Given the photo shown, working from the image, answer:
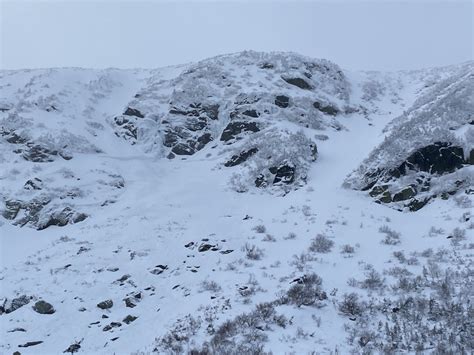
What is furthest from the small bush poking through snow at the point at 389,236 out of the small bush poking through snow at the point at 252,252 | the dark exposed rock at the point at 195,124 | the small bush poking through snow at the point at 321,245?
the dark exposed rock at the point at 195,124

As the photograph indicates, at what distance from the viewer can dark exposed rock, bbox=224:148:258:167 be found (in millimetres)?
29031

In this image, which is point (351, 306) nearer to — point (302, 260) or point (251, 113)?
point (302, 260)

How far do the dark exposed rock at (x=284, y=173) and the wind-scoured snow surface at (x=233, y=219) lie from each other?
10 centimetres

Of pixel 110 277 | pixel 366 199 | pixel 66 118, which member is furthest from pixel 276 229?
pixel 66 118

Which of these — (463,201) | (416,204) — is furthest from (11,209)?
(463,201)

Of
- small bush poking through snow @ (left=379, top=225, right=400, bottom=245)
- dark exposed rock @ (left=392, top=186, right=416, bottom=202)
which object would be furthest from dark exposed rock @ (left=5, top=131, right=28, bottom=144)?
small bush poking through snow @ (left=379, top=225, right=400, bottom=245)

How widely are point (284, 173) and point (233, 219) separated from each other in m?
5.96

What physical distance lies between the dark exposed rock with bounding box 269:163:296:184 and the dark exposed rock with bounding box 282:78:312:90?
16296 millimetres

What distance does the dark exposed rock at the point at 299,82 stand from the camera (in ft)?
132

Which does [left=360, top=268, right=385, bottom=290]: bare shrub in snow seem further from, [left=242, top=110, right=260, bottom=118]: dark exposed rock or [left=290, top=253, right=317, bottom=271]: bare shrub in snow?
[left=242, top=110, right=260, bottom=118]: dark exposed rock

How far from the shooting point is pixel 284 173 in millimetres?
25516

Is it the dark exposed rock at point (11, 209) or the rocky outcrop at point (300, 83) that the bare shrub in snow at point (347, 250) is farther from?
the rocky outcrop at point (300, 83)

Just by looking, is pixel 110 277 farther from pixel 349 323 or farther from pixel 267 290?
pixel 349 323

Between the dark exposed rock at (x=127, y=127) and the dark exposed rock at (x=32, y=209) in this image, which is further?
the dark exposed rock at (x=127, y=127)
